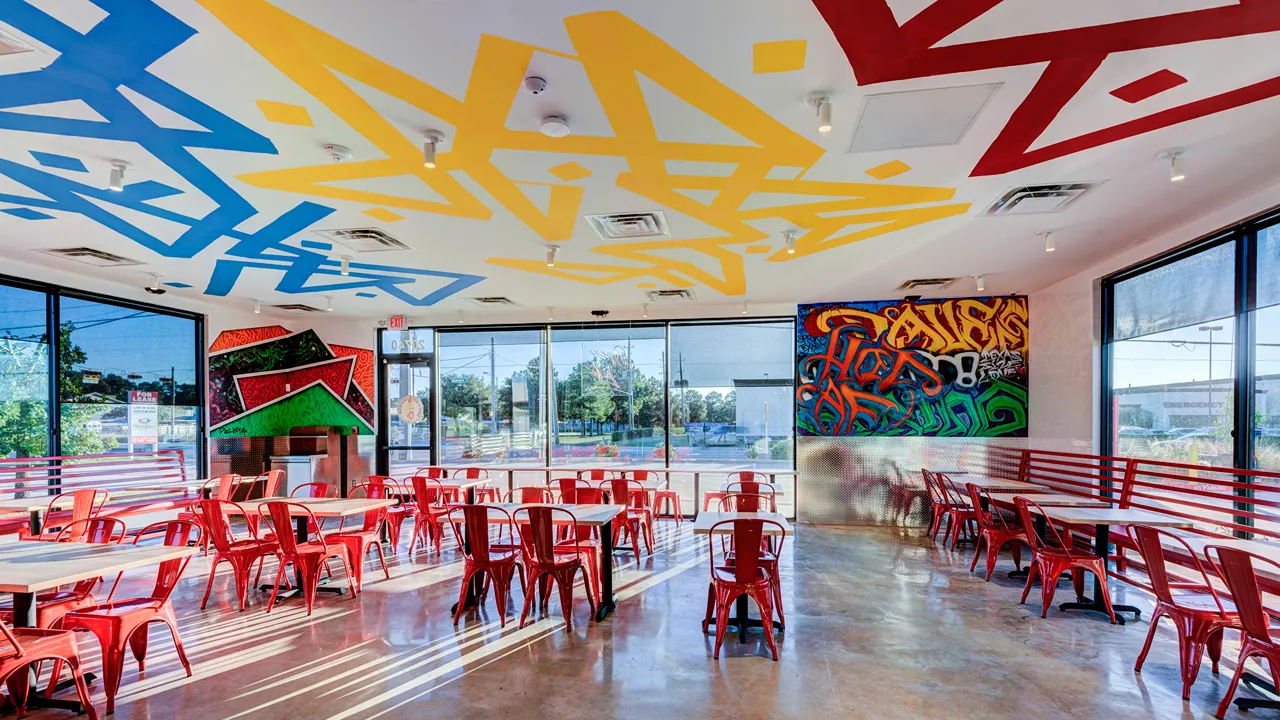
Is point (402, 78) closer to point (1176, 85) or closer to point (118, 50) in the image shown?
point (118, 50)

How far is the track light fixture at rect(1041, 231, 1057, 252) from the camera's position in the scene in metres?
5.54

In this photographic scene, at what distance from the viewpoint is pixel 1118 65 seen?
111 inches

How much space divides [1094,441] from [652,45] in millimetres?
7211

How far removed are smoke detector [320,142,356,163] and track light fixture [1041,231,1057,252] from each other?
18.8ft

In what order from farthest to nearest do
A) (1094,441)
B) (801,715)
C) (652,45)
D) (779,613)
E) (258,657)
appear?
(1094,441)
(779,613)
(258,657)
(801,715)
(652,45)

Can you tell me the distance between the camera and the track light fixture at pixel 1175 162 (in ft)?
12.4

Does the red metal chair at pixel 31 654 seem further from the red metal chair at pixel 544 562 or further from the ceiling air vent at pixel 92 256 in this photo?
the ceiling air vent at pixel 92 256

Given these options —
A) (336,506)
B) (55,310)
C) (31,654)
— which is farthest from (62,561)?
(55,310)

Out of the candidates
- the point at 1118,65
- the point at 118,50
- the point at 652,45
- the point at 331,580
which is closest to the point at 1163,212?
the point at 1118,65

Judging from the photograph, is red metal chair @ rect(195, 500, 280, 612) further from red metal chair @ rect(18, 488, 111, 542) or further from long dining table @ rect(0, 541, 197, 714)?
red metal chair @ rect(18, 488, 111, 542)

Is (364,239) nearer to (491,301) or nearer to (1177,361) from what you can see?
(491,301)

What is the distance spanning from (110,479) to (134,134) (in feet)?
20.4

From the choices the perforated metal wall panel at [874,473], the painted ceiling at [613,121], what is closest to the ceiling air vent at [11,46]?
the painted ceiling at [613,121]

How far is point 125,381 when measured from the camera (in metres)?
7.98
